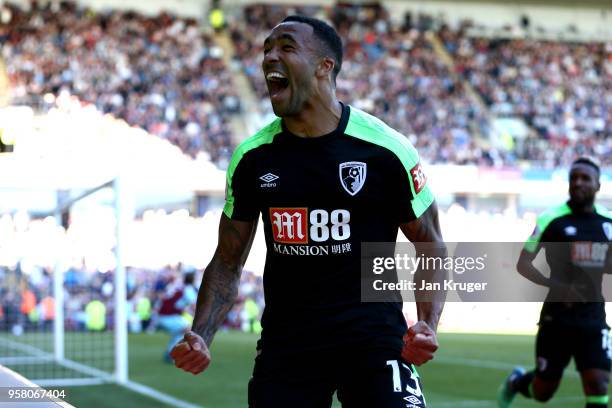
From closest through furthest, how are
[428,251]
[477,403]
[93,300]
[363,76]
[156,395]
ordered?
[428,251] < [477,403] < [156,395] < [93,300] < [363,76]

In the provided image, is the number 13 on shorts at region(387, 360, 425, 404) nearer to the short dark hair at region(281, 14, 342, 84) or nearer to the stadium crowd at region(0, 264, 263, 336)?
the short dark hair at region(281, 14, 342, 84)

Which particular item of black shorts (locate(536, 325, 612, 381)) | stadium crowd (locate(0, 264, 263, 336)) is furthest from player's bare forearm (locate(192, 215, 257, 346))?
stadium crowd (locate(0, 264, 263, 336))

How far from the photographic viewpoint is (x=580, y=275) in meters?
8.30

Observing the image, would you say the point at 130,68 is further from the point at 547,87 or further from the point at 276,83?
the point at 276,83

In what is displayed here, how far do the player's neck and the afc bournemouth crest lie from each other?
0.61 ft

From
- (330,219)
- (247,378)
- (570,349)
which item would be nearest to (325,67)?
(330,219)

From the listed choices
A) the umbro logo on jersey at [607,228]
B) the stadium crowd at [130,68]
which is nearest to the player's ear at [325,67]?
the umbro logo on jersey at [607,228]

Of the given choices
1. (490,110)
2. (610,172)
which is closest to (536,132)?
(490,110)

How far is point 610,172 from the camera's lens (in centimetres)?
3616

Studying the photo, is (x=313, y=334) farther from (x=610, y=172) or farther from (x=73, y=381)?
(x=610, y=172)

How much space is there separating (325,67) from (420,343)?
3.80ft

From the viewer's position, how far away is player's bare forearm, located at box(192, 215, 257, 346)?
4.32 meters

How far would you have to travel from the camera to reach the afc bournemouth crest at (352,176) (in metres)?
4.08

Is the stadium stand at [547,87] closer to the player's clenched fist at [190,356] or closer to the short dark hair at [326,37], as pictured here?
the short dark hair at [326,37]
